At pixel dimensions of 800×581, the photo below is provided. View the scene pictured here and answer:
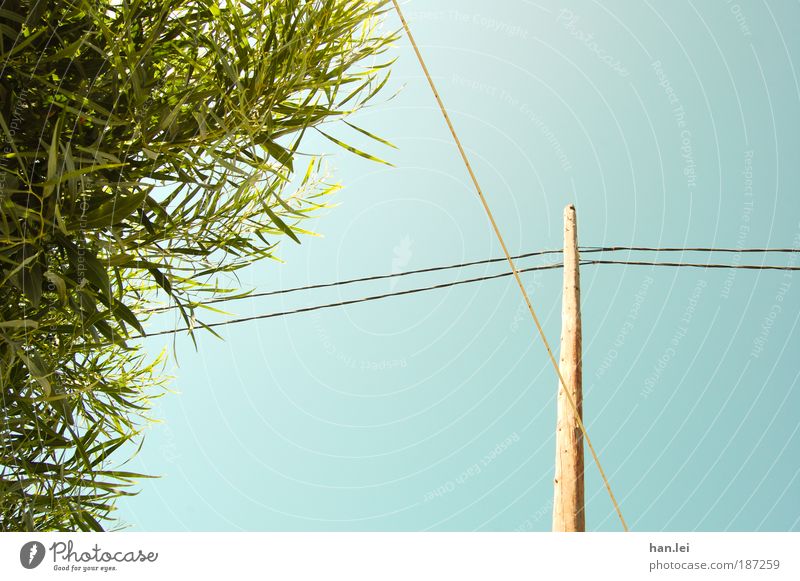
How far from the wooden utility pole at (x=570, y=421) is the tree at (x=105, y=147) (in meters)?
1.21

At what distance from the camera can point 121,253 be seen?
118 cm

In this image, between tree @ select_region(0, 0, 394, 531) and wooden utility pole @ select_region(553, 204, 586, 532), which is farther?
wooden utility pole @ select_region(553, 204, 586, 532)

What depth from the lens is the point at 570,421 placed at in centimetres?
225

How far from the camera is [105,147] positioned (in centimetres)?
118

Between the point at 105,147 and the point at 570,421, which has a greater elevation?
the point at 105,147

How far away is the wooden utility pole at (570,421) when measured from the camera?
2.11 m

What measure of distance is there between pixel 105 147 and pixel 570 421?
1776 mm

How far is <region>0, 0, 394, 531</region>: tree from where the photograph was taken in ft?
3.48

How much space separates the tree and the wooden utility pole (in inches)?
47.6

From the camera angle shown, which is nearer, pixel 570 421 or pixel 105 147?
pixel 105 147

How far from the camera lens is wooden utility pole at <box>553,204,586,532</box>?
211cm

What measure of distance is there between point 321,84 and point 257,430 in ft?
10.2
